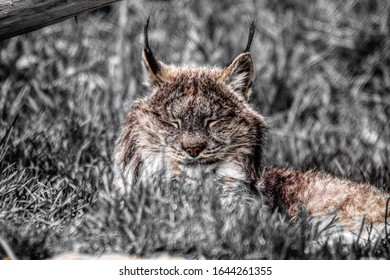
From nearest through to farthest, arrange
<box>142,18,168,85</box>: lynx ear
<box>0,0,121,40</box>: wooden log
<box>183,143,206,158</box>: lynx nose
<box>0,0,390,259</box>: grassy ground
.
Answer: <box>0,0,390,259</box>: grassy ground, <box>0,0,121,40</box>: wooden log, <box>183,143,206,158</box>: lynx nose, <box>142,18,168,85</box>: lynx ear

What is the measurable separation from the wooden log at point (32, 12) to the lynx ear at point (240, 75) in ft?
3.55

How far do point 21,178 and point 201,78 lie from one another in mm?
1488

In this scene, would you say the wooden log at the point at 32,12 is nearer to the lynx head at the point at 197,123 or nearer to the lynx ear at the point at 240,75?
the lynx head at the point at 197,123

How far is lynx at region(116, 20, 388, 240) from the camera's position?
591 centimetres

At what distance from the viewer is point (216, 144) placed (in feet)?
19.5

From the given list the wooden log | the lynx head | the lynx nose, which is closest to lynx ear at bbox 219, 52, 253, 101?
the lynx head

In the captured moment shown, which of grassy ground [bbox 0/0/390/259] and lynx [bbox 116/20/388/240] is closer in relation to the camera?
grassy ground [bbox 0/0/390/259]

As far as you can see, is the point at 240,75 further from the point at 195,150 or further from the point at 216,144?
the point at 195,150

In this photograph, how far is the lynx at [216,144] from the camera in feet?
19.4

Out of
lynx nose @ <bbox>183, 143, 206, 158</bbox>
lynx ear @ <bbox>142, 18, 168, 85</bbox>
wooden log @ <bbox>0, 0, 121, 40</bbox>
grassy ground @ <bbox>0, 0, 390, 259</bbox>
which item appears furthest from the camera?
lynx ear @ <bbox>142, 18, 168, 85</bbox>

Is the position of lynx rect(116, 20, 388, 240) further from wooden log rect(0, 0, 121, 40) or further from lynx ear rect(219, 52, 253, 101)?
wooden log rect(0, 0, 121, 40)

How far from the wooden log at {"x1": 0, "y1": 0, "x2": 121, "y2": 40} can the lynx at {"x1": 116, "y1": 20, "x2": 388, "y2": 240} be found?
2.04 feet

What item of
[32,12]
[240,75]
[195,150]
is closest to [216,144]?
[195,150]

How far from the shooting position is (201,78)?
6.16 meters
